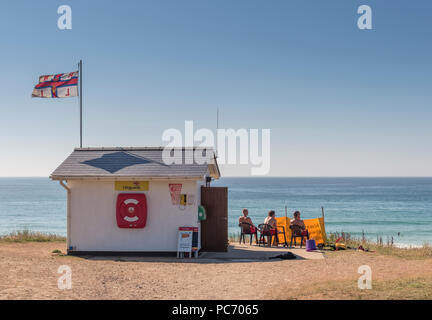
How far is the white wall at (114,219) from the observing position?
1444cm

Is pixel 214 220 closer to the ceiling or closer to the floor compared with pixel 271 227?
closer to the ceiling

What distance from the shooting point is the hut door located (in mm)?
15359

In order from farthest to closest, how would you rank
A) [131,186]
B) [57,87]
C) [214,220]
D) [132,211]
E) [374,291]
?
[57,87]
[214,220]
[131,186]
[132,211]
[374,291]

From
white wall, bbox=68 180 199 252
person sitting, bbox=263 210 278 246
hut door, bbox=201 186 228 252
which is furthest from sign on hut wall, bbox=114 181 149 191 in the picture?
person sitting, bbox=263 210 278 246

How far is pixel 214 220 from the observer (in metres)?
15.4

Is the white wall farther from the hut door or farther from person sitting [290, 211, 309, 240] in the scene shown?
person sitting [290, 211, 309, 240]

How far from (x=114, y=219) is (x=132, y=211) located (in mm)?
742

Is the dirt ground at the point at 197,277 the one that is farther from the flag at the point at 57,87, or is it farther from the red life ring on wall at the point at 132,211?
the flag at the point at 57,87

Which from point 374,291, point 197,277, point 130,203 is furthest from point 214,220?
point 374,291

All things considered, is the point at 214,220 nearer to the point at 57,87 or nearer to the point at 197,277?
the point at 197,277

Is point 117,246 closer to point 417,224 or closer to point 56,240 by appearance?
point 56,240

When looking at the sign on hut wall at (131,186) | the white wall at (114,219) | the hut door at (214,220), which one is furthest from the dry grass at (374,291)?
the sign on hut wall at (131,186)

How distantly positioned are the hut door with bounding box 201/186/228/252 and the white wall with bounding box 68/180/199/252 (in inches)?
35.7
